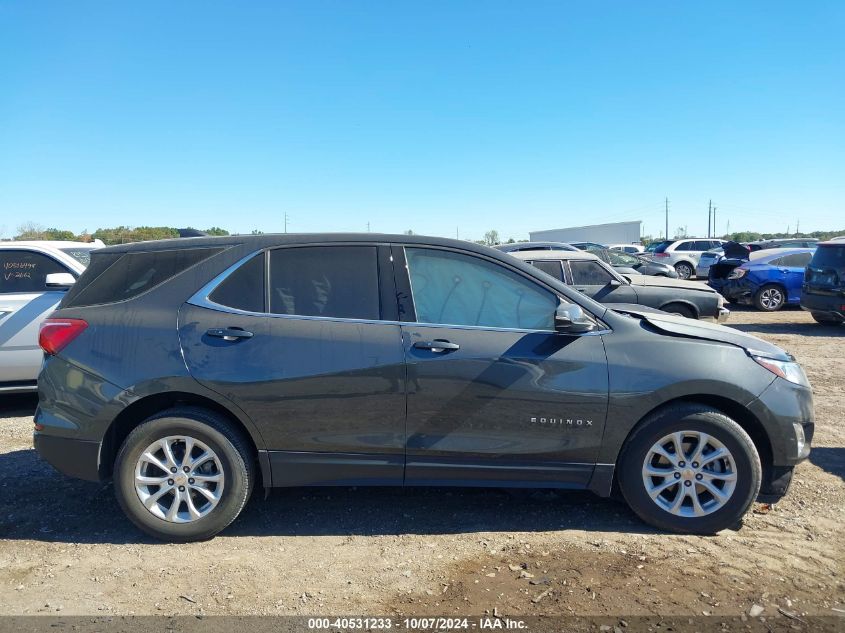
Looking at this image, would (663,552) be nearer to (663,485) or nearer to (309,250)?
(663,485)

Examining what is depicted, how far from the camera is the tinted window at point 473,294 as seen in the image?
381 cm

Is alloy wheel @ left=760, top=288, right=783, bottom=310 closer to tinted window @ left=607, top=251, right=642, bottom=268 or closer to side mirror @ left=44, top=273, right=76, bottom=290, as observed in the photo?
tinted window @ left=607, top=251, right=642, bottom=268

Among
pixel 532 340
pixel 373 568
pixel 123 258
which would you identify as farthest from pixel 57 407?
pixel 532 340

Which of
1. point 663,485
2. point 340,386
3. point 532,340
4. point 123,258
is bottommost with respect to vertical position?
point 663,485

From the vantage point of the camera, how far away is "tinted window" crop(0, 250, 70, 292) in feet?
21.7

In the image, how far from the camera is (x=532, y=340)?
3.74 metres

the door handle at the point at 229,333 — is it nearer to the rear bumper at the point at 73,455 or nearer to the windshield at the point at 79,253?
the rear bumper at the point at 73,455

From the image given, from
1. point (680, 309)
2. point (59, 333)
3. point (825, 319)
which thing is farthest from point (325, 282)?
point (825, 319)

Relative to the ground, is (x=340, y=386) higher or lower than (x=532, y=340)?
lower

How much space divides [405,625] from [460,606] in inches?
12.2

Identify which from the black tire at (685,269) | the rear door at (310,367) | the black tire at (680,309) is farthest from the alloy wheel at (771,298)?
the rear door at (310,367)

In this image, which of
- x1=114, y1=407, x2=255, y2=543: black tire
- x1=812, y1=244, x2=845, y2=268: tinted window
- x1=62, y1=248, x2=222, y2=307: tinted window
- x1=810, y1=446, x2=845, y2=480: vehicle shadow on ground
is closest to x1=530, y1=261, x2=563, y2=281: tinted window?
x1=810, y1=446, x2=845, y2=480: vehicle shadow on ground

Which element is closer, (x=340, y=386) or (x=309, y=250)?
(x=340, y=386)

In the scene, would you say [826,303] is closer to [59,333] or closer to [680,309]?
[680,309]
